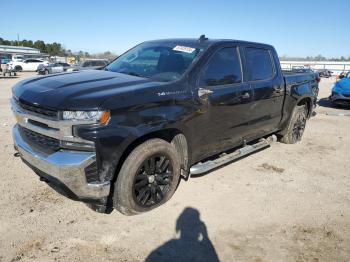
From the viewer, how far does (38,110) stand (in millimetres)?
3281

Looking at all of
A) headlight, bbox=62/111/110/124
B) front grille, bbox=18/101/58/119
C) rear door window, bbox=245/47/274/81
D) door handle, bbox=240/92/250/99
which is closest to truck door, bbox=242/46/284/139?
rear door window, bbox=245/47/274/81

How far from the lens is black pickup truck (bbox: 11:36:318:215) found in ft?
10.1

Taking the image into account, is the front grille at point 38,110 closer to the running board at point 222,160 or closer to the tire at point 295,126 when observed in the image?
the running board at point 222,160

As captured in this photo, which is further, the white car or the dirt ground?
the white car

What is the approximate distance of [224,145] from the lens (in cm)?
467

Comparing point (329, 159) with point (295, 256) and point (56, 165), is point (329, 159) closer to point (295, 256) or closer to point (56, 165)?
point (295, 256)

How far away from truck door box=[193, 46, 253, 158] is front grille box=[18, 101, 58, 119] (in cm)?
164

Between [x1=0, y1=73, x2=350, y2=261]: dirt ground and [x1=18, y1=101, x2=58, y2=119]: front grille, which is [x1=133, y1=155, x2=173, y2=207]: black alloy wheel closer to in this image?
[x1=0, y1=73, x2=350, y2=261]: dirt ground

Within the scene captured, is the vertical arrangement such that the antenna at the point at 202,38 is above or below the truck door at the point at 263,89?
above

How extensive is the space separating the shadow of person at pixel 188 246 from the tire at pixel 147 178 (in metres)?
0.42

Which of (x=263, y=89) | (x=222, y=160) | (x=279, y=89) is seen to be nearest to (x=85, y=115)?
(x=222, y=160)

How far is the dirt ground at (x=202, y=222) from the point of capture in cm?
311

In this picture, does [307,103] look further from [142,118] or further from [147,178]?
[142,118]

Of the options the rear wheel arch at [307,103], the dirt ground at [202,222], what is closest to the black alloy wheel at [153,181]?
the dirt ground at [202,222]
